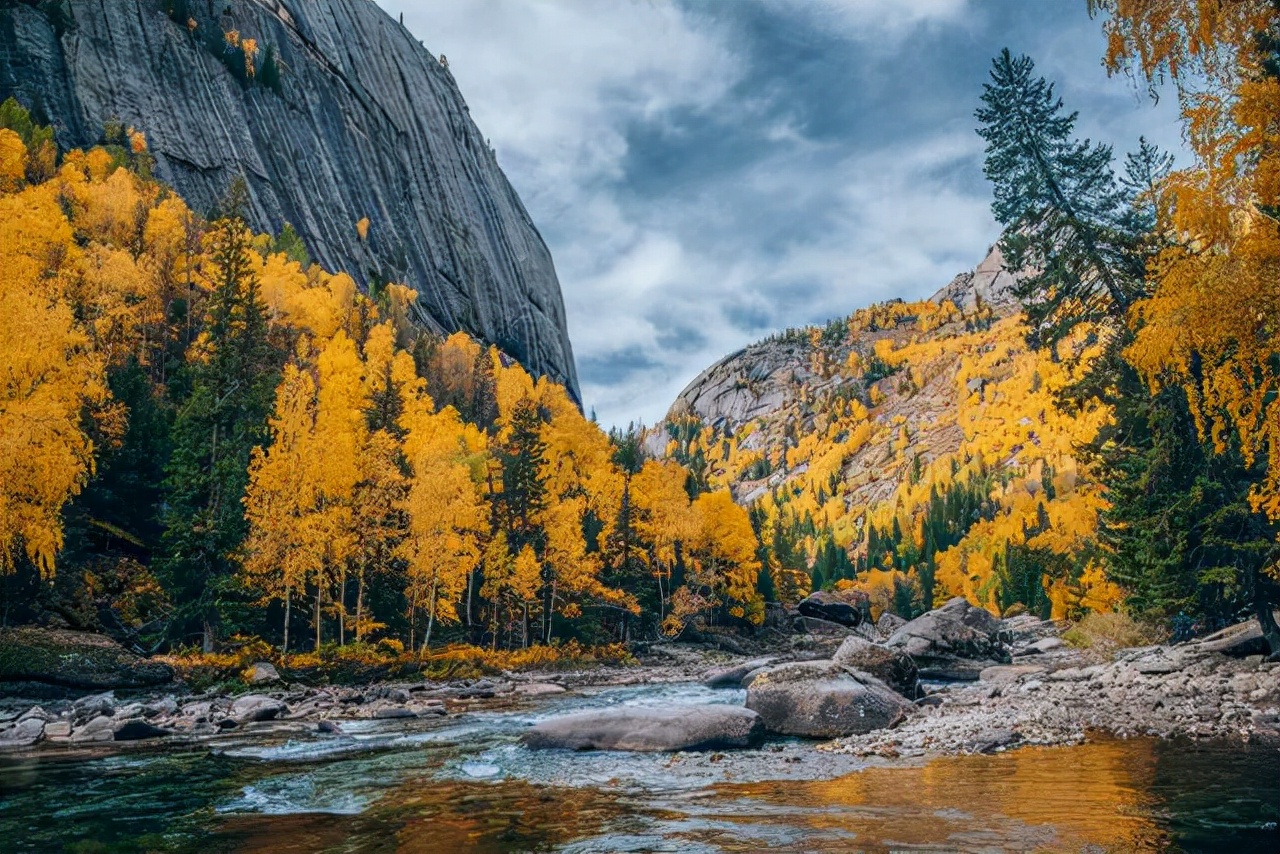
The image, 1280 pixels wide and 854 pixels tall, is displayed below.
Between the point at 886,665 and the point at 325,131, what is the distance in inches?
3253

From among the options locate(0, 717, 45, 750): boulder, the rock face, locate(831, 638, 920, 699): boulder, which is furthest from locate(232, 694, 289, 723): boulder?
the rock face

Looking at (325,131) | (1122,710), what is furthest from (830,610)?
(325,131)

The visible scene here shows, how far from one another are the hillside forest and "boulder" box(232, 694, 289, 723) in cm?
673

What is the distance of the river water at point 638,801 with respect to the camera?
313 inches

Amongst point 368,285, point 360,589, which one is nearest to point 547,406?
point 368,285

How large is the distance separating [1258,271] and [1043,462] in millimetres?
193107

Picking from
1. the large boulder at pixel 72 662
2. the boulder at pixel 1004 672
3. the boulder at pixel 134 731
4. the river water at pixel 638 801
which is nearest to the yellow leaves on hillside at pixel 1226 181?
the river water at pixel 638 801

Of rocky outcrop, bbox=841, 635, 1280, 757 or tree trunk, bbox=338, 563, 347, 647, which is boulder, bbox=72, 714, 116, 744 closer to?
tree trunk, bbox=338, 563, 347, 647

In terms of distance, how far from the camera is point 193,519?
27266 mm

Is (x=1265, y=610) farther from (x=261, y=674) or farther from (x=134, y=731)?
(x=261, y=674)

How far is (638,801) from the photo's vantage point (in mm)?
10328

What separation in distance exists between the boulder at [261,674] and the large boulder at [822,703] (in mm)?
17313

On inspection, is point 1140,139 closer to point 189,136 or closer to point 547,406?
point 547,406

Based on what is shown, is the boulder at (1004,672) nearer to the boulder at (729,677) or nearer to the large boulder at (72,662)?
the boulder at (729,677)
